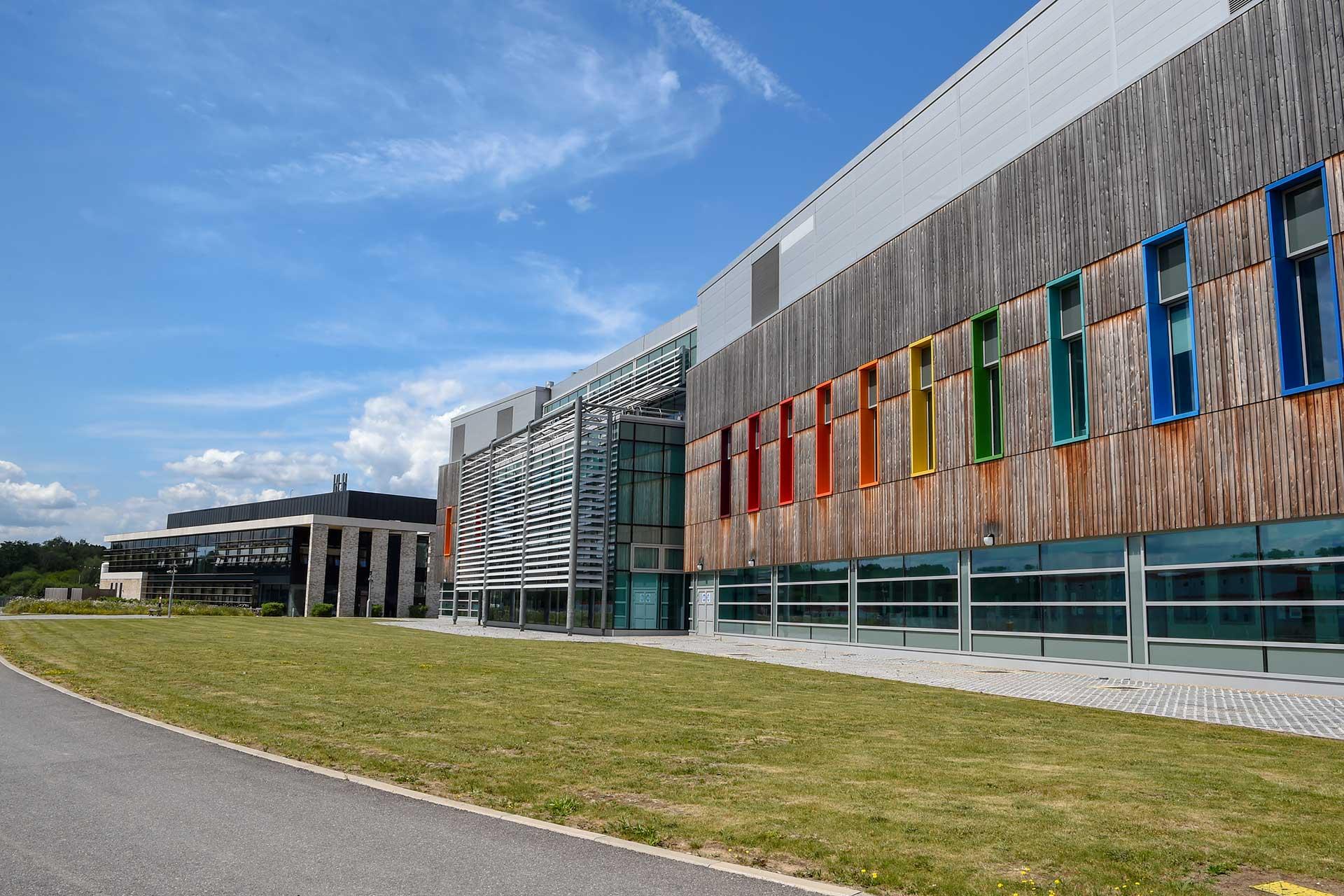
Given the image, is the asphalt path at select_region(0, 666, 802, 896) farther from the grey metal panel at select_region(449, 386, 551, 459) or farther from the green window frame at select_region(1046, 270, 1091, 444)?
the grey metal panel at select_region(449, 386, 551, 459)

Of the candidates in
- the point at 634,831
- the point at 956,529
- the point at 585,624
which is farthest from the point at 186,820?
the point at 585,624

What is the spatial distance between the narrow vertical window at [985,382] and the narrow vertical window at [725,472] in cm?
1608

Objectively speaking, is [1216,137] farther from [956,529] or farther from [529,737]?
[529,737]

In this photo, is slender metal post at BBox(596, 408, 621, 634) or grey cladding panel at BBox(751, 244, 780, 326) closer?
grey cladding panel at BBox(751, 244, 780, 326)

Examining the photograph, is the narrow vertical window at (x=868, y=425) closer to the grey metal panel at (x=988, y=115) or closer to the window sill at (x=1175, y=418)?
the grey metal panel at (x=988, y=115)

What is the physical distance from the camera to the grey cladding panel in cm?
3900

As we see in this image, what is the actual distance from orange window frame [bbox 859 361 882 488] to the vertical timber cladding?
0.50 metres

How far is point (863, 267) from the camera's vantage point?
3228 cm

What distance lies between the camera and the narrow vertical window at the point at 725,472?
41.4 m

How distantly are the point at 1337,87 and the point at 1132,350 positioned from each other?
20.3ft

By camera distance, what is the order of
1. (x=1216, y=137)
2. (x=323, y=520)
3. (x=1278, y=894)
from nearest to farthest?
(x=1278, y=894) → (x=1216, y=137) → (x=323, y=520)

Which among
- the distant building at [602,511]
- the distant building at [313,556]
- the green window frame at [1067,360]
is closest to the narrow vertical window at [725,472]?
the distant building at [602,511]

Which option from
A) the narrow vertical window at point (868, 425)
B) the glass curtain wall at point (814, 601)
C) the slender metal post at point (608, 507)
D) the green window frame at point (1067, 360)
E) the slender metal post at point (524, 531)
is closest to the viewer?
the green window frame at point (1067, 360)

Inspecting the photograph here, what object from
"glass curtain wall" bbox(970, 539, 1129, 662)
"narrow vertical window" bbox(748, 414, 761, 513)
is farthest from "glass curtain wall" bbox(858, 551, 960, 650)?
"narrow vertical window" bbox(748, 414, 761, 513)
